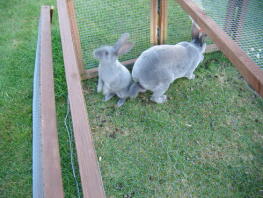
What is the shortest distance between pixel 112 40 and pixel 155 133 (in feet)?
5.02

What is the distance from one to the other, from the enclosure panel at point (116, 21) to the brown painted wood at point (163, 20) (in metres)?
0.16

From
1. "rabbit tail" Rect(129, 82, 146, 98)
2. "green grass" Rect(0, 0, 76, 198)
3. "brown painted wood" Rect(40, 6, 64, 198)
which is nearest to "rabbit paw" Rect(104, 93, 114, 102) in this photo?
"rabbit tail" Rect(129, 82, 146, 98)

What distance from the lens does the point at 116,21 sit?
3373mm

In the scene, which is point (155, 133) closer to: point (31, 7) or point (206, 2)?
point (206, 2)

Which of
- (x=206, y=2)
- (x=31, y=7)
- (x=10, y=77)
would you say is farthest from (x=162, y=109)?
(x=31, y=7)

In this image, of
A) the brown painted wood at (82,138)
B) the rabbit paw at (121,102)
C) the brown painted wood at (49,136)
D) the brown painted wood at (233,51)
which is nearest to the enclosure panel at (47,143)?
the brown painted wood at (49,136)

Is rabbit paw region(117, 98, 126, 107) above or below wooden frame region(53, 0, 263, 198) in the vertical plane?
below

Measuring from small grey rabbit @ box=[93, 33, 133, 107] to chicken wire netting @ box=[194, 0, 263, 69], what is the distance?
778 mm

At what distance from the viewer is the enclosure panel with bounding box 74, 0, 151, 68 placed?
3.24 m

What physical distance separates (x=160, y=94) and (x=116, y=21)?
3.79 ft

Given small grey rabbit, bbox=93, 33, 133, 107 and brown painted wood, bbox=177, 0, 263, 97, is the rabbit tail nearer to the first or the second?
small grey rabbit, bbox=93, 33, 133, 107

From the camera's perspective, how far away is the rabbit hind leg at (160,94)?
2850 mm

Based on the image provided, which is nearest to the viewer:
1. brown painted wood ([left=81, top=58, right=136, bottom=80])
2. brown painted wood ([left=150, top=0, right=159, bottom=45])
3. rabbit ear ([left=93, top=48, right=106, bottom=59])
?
rabbit ear ([left=93, top=48, right=106, bottom=59])

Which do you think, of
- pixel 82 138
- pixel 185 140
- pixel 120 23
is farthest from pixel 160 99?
pixel 82 138
